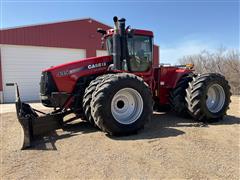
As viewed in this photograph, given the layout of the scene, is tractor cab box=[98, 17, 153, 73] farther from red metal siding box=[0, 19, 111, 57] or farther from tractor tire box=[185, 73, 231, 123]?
red metal siding box=[0, 19, 111, 57]

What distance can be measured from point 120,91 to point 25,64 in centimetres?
1125

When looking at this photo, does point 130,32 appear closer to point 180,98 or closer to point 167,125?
point 180,98

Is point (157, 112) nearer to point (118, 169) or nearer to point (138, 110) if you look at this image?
point (138, 110)

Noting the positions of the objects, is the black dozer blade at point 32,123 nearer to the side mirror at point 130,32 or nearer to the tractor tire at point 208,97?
the side mirror at point 130,32

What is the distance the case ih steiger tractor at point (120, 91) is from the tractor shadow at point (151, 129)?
179 mm

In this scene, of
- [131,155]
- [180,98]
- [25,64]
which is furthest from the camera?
[25,64]

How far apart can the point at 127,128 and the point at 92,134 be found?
0.73 metres

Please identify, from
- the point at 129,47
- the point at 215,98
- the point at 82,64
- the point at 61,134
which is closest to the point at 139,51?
the point at 129,47

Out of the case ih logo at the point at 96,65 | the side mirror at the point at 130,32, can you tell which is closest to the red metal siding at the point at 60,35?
the case ih logo at the point at 96,65

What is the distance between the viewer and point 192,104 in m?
6.44

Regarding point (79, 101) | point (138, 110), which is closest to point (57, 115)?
point (79, 101)

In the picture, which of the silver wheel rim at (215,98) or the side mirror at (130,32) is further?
the silver wheel rim at (215,98)

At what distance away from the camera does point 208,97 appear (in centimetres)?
708

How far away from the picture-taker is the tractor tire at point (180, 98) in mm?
6828
